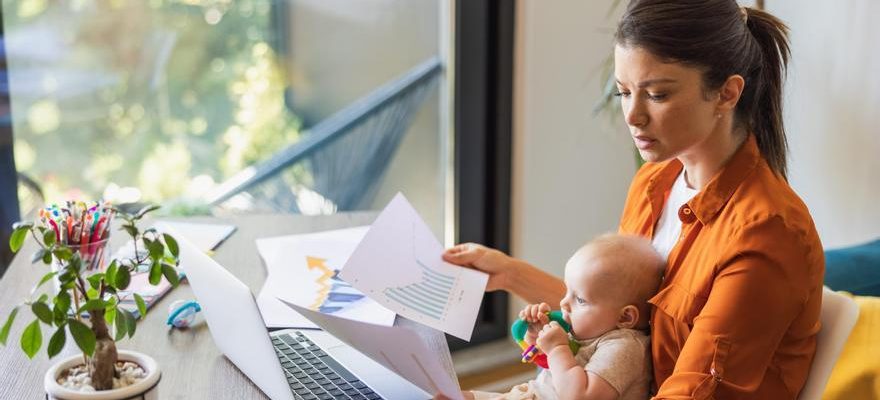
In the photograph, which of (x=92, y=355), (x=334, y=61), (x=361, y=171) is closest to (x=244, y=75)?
(x=334, y=61)

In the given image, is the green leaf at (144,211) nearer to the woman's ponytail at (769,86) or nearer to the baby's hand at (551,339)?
the baby's hand at (551,339)

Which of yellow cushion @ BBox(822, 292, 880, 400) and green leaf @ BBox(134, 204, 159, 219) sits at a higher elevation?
green leaf @ BBox(134, 204, 159, 219)

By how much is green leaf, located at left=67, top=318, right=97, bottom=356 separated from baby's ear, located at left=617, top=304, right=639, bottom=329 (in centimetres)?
76

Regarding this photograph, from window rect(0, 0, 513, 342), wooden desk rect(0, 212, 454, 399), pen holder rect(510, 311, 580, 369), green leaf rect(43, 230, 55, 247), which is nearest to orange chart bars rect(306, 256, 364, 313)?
wooden desk rect(0, 212, 454, 399)

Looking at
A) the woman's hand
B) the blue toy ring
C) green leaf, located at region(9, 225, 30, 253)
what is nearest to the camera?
green leaf, located at region(9, 225, 30, 253)

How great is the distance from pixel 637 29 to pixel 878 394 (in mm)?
591

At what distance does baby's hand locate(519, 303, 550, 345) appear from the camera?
1.49m

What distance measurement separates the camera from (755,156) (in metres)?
1.39

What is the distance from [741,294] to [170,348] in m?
0.80

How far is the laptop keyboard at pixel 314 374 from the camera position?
128cm

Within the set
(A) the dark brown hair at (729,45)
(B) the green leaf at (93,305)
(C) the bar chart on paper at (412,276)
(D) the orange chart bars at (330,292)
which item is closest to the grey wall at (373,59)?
(D) the orange chart bars at (330,292)

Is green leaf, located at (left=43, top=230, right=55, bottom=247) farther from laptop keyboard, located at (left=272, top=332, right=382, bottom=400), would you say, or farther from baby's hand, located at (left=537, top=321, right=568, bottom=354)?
A: baby's hand, located at (left=537, top=321, right=568, bottom=354)

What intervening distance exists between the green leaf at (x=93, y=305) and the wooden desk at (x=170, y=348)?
24cm

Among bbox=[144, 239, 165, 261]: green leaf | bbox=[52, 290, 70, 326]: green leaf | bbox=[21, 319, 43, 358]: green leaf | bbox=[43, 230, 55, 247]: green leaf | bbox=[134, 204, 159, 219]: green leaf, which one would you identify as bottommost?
bbox=[21, 319, 43, 358]: green leaf
